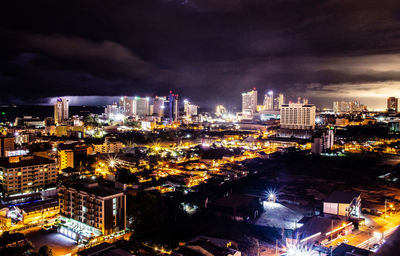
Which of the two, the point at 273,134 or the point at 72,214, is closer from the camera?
the point at 72,214

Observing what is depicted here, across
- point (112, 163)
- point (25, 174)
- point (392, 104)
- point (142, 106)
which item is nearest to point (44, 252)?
point (25, 174)

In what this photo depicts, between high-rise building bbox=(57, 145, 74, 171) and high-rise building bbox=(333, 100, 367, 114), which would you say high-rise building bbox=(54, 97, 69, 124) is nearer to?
high-rise building bbox=(57, 145, 74, 171)

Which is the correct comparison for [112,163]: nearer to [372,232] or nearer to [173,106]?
[372,232]

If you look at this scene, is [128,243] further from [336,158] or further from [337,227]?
[336,158]

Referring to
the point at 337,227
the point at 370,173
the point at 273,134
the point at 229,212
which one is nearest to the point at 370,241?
the point at 337,227

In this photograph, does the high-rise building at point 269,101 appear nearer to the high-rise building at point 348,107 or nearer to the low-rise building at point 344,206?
the high-rise building at point 348,107

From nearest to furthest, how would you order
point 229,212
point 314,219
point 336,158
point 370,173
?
point 314,219
point 229,212
point 370,173
point 336,158

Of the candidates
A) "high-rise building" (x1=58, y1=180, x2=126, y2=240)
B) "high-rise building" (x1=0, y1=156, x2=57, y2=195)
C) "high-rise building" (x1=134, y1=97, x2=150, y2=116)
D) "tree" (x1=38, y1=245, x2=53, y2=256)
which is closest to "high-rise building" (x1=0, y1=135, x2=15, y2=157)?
"high-rise building" (x1=0, y1=156, x2=57, y2=195)
